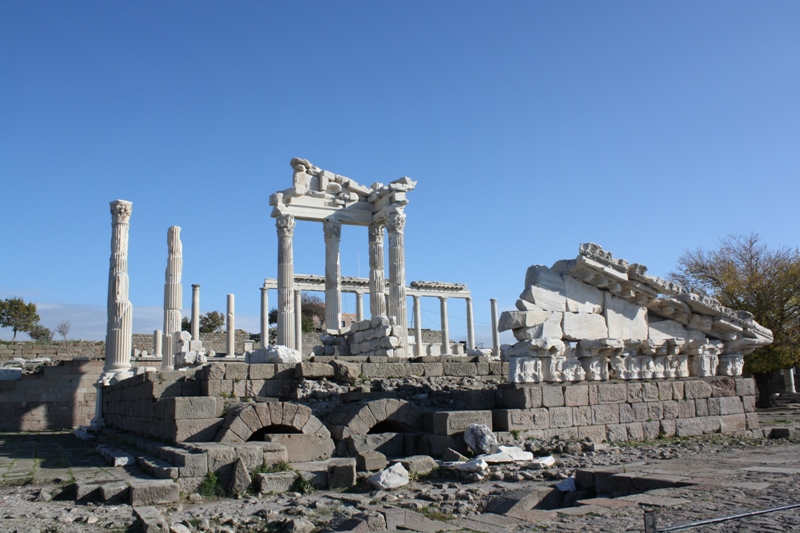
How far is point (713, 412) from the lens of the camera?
41.5 feet

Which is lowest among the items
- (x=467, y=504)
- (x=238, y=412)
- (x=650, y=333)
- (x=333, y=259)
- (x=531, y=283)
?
(x=467, y=504)

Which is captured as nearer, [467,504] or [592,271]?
[467,504]

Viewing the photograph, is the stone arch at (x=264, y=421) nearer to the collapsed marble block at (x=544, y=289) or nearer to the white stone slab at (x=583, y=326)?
the collapsed marble block at (x=544, y=289)

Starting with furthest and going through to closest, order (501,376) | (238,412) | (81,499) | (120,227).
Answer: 1. (120,227)
2. (501,376)
3. (238,412)
4. (81,499)

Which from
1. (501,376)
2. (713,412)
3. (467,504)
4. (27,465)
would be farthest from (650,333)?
(27,465)

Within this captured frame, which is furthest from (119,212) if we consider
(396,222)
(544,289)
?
(544,289)

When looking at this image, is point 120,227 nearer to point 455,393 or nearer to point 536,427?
point 455,393

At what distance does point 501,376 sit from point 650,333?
3719mm

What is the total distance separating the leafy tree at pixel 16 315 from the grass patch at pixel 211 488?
48300 millimetres

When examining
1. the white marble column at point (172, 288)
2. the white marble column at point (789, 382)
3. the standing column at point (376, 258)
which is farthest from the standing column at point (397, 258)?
the white marble column at point (789, 382)

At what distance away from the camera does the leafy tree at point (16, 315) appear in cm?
4944

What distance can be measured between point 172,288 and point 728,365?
18245 mm

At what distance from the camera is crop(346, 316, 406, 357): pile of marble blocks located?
65.3 feet

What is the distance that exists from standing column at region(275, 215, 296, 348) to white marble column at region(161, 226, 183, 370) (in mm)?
3505
